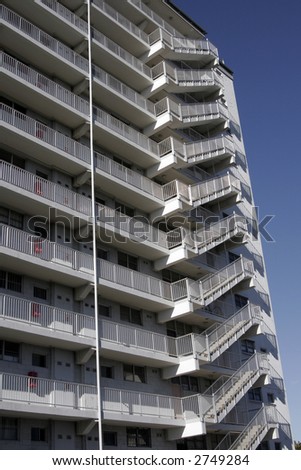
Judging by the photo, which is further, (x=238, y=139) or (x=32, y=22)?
(x=238, y=139)

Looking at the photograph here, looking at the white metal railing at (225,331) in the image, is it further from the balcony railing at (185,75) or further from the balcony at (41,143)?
the balcony railing at (185,75)

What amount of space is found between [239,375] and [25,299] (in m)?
14.2

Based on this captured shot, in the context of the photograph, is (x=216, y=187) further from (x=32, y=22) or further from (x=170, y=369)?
(x=32, y=22)

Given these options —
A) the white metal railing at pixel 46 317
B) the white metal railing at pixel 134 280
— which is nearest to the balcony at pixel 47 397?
the white metal railing at pixel 46 317

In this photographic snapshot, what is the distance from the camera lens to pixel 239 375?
3194 cm

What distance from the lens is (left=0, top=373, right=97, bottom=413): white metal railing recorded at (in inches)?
850

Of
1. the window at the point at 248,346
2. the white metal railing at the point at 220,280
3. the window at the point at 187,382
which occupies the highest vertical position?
the white metal railing at the point at 220,280

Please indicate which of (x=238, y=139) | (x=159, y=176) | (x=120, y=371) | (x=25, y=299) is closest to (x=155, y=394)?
(x=120, y=371)

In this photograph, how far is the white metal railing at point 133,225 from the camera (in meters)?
28.9

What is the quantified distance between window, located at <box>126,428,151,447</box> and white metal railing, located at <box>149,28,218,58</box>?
24.2 meters

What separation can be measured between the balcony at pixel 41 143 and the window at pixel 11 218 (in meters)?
3.19

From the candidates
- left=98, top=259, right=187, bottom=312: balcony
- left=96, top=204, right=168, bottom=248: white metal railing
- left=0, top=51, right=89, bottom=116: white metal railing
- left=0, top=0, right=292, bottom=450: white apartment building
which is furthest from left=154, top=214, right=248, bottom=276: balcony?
left=0, top=51, right=89, bottom=116: white metal railing

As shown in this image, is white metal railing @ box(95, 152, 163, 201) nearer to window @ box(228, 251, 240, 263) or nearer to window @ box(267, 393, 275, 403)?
window @ box(228, 251, 240, 263)
